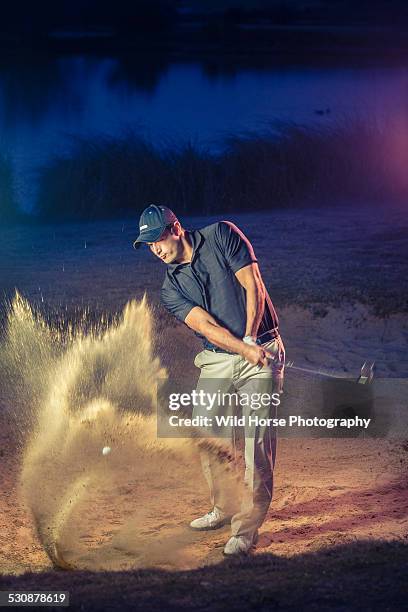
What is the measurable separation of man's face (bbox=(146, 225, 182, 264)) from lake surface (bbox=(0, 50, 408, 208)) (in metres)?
13.8

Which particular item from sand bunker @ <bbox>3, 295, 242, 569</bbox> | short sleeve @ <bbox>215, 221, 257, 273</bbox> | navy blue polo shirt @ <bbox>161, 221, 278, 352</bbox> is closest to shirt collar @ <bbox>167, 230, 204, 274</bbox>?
navy blue polo shirt @ <bbox>161, 221, 278, 352</bbox>

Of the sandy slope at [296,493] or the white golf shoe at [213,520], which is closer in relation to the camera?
the sandy slope at [296,493]

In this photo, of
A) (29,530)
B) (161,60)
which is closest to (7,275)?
(29,530)

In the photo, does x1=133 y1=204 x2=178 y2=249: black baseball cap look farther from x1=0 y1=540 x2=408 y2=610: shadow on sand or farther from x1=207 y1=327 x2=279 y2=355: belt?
x1=0 y1=540 x2=408 y2=610: shadow on sand

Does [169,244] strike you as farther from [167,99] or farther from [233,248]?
[167,99]

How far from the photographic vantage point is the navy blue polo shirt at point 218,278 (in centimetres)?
591

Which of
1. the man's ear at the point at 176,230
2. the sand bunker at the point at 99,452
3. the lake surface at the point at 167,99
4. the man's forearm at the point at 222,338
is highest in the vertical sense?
the man's ear at the point at 176,230

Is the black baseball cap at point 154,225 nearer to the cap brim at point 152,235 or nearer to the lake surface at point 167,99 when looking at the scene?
the cap brim at point 152,235

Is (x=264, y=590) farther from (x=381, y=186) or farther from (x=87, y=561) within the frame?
(x=381, y=186)

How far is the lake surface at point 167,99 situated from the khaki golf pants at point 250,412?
1378 centimetres

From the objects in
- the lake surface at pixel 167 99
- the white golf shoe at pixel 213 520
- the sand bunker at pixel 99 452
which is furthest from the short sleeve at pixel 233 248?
the lake surface at pixel 167 99

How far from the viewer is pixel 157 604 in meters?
5.08

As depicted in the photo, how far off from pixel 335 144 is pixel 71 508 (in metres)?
13.3

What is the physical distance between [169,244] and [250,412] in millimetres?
1007
